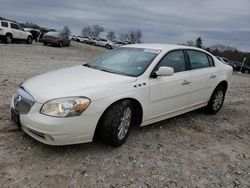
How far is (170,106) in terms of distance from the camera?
4.71 meters

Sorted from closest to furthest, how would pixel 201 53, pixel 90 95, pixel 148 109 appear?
pixel 90 95, pixel 148 109, pixel 201 53

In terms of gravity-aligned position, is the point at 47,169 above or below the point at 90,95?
below

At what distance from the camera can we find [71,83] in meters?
3.74

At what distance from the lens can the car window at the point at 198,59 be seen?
208 inches

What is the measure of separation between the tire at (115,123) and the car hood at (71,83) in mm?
313

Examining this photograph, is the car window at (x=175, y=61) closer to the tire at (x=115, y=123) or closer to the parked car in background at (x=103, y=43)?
the tire at (x=115, y=123)

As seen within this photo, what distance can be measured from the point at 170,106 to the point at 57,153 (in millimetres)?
2044

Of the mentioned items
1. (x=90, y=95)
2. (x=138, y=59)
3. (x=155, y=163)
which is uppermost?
(x=138, y=59)

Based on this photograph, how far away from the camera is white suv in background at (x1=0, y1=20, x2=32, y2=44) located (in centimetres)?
1987

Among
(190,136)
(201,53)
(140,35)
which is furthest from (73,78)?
(140,35)

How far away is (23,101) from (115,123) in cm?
123

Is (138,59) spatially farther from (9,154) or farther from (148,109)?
(9,154)

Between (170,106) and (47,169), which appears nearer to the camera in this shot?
(47,169)

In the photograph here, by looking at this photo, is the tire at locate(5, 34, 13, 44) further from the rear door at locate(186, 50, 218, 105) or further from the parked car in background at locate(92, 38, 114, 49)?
the parked car in background at locate(92, 38, 114, 49)
